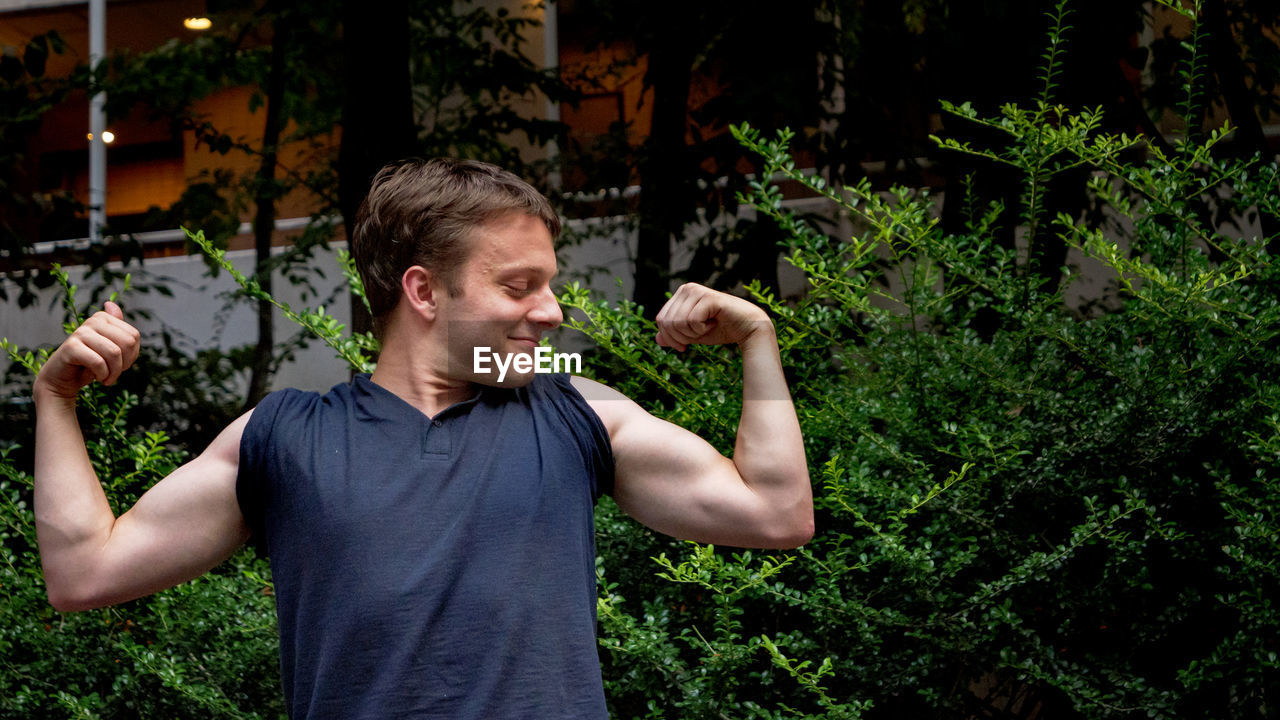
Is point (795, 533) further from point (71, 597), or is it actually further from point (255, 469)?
point (71, 597)

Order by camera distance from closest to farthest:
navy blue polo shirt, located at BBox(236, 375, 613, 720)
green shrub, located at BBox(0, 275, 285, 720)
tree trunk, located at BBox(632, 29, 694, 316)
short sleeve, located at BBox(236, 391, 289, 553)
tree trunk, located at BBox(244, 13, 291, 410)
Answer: navy blue polo shirt, located at BBox(236, 375, 613, 720) < short sleeve, located at BBox(236, 391, 289, 553) < green shrub, located at BBox(0, 275, 285, 720) < tree trunk, located at BBox(632, 29, 694, 316) < tree trunk, located at BBox(244, 13, 291, 410)

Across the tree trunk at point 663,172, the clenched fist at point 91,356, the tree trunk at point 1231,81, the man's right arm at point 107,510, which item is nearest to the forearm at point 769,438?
the man's right arm at point 107,510

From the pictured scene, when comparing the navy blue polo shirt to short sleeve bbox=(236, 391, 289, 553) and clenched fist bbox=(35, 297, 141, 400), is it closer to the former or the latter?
short sleeve bbox=(236, 391, 289, 553)

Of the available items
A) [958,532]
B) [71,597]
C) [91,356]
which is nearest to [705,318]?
[91,356]

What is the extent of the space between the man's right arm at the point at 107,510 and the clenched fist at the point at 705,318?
23.2 inches

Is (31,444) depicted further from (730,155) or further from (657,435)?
(657,435)

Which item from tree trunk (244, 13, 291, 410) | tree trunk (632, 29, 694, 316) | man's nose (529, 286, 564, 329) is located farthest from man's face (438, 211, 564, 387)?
tree trunk (244, 13, 291, 410)

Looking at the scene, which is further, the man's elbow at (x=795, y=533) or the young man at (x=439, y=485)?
the man's elbow at (x=795, y=533)

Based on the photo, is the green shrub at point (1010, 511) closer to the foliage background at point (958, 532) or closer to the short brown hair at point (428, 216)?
the foliage background at point (958, 532)

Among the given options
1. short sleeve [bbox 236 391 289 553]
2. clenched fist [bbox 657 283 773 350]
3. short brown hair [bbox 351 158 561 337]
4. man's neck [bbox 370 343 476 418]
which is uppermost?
short brown hair [bbox 351 158 561 337]

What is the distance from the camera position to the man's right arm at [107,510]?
1.49m

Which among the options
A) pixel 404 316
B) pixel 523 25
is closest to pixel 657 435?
pixel 404 316

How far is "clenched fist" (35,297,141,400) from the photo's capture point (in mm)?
1466

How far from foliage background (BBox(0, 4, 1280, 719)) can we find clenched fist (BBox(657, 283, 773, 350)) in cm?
63
